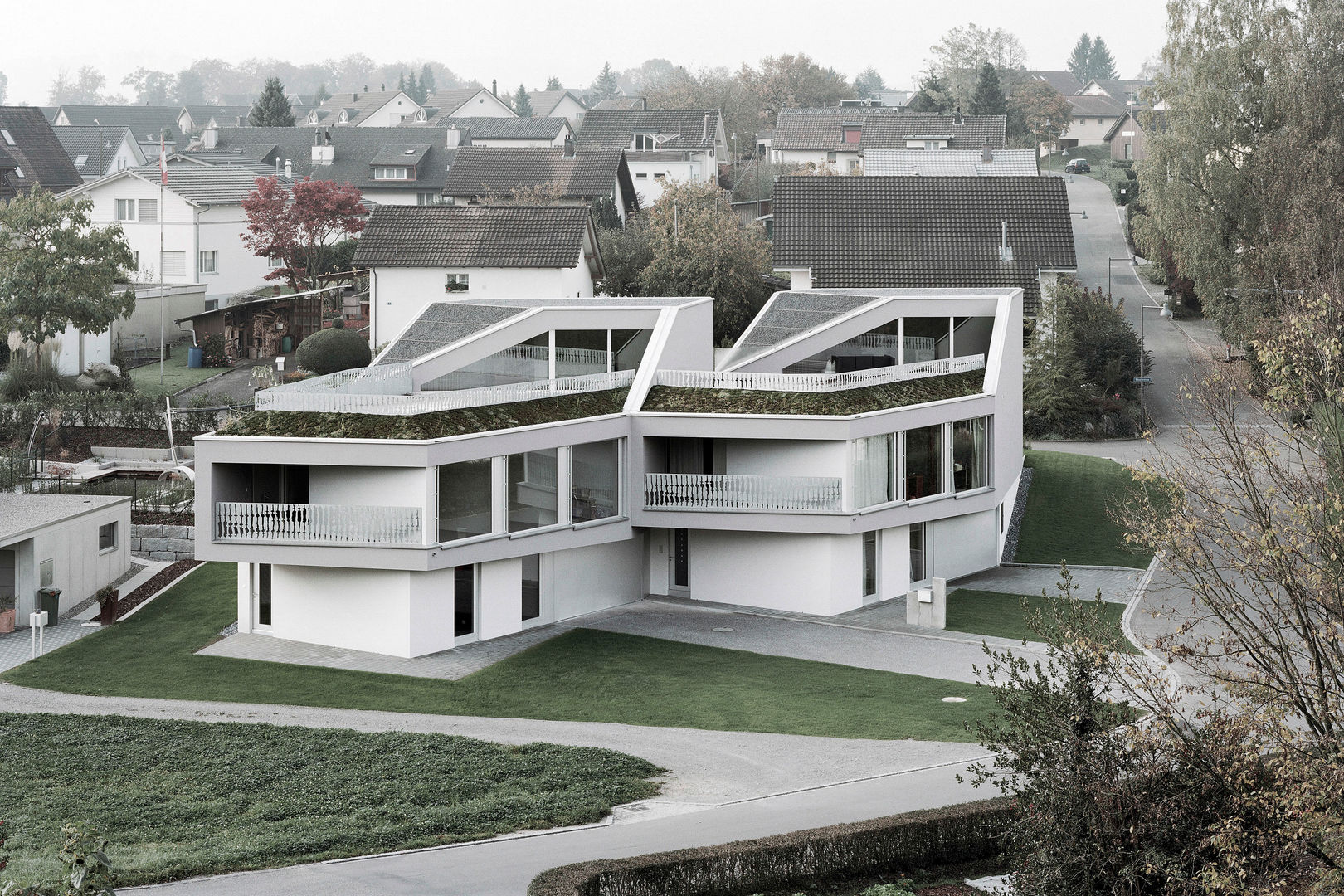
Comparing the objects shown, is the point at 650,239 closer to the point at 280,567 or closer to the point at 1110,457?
the point at 1110,457

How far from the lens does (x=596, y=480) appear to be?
33219mm

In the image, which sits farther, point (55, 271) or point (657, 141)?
Result: point (657, 141)

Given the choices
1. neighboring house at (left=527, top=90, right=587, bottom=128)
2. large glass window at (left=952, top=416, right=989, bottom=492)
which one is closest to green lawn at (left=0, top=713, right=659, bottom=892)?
large glass window at (left=952, top=416, right=989, bottom=492)

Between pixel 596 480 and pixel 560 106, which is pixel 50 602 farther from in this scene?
pixel 560 106

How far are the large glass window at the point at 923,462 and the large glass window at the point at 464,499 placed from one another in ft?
33.1

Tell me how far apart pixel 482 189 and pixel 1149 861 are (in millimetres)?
68767

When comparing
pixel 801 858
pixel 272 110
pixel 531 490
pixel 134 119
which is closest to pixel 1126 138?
pixel 272 110

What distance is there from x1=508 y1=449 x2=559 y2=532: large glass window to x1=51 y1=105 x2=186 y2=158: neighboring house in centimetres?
11755

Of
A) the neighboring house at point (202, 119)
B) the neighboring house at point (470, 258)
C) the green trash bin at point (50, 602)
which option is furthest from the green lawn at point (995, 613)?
the neighboring house at point (202, 119)

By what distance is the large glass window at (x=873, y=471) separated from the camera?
33.7 meters

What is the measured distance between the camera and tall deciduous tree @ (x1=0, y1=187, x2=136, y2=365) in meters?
53.3

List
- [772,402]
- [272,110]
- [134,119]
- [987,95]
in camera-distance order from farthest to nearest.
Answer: [134,119] < [272,110] < [987,95] < [772,402]

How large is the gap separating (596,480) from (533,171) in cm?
5107

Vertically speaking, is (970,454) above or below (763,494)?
above
